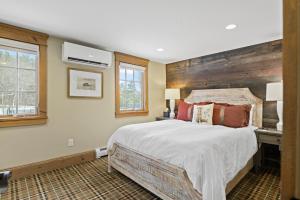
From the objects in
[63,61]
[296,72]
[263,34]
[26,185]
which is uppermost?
[263,34]

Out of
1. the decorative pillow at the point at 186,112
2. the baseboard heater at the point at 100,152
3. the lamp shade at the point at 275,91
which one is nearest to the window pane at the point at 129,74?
the decorative pillow at the point at 186,112

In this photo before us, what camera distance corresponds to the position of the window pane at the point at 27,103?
8.21 feet

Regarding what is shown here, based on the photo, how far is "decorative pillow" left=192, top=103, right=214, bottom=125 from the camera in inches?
116

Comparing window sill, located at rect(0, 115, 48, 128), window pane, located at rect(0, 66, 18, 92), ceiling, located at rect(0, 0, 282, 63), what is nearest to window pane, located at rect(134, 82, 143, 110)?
ceiling, located at rect(0, 0, 282, 63)

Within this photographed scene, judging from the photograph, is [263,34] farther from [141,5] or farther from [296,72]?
[296,72]

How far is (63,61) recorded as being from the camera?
282 cm

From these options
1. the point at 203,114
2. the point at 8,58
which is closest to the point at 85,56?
the point at 8,58

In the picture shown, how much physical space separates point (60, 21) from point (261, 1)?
95.6 inches

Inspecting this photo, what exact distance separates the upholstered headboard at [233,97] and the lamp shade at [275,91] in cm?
39

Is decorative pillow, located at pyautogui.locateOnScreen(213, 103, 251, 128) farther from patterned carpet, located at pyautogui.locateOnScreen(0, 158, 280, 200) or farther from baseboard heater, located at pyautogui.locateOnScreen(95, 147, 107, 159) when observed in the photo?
baseboard heater, located at pyautogui.locateOnScreen(95, 147, 107, 159)

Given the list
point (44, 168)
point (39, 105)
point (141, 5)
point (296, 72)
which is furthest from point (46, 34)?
point (296, 72)

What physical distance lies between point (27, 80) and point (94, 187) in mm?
1894

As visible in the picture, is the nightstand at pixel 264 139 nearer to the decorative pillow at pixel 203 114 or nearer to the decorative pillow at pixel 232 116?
the decorative pillow at pixel 232 116

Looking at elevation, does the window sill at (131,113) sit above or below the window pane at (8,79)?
below
